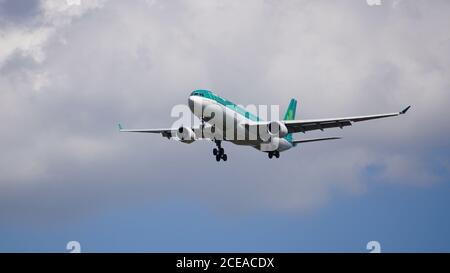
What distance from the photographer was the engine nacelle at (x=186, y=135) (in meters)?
105

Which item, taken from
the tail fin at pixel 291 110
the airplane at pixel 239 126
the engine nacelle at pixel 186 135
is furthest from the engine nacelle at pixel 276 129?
the tail fin at pixel 291 110

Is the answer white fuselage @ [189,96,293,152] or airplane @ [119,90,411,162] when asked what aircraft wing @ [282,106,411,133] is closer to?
airplane @ [119,90,411,162]

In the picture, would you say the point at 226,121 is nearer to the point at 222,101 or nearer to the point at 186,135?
the point at 222,101

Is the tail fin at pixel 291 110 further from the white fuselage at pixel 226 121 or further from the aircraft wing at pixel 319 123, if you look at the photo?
the white fuselage at pixel 226 121

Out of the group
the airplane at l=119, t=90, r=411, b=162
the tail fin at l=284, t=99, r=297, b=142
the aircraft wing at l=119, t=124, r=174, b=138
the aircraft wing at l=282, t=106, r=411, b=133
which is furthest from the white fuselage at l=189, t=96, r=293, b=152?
the tail fin at l=284, t=99, r=297, b=142

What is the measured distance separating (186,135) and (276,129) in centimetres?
1027

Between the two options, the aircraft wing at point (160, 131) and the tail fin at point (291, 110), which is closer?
the aircraft wing at point (160, 131)

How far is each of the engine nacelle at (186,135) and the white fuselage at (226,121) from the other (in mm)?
4140

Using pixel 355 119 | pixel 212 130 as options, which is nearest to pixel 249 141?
pixel 212 130

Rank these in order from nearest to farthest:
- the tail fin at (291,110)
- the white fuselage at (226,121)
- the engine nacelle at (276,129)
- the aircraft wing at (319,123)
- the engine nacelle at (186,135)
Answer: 1. the white fuselage at (226,121)
2. the aircraft wing at (319,123)
3. the engine nacelle at (276,129)
4. the engine nacelle at (186,135)
5. the tail fin at (291,110)

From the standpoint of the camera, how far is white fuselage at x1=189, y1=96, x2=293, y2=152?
97375mm
